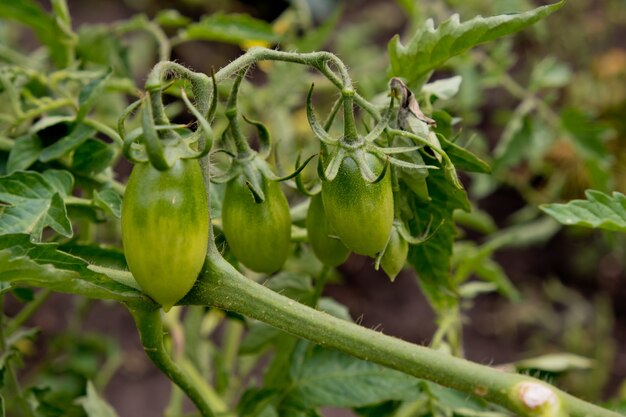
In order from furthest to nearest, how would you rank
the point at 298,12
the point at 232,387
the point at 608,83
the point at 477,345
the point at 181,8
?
the point at 181,8
the point at 608,83
the point at 477,345
the point at 298,12
the point at 232,387

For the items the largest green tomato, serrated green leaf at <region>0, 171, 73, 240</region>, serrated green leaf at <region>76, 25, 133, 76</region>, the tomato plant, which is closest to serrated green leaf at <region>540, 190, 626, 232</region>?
the tomato plant

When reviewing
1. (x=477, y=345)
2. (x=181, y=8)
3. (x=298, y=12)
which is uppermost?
(x=298, y=12)

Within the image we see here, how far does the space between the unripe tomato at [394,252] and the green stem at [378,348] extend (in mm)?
109

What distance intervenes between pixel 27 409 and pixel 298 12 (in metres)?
1.18

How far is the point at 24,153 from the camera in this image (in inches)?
37.8

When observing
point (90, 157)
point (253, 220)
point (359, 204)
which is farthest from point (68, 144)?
point (359, 204)

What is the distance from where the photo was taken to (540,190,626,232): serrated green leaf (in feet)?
2.55

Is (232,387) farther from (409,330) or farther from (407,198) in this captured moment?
(409,330)

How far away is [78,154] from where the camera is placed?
96 centimetres

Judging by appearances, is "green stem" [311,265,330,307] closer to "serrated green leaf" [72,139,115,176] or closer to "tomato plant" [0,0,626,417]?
"tomato plant" [0,0,626,417]

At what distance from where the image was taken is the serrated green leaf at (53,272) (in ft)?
2.10

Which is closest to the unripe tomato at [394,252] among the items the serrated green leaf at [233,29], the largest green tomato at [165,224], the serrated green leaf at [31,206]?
the largest green tomato at [165,224]

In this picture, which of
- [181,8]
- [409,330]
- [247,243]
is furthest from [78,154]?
[181,8]

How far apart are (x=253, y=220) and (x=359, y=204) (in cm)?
12
